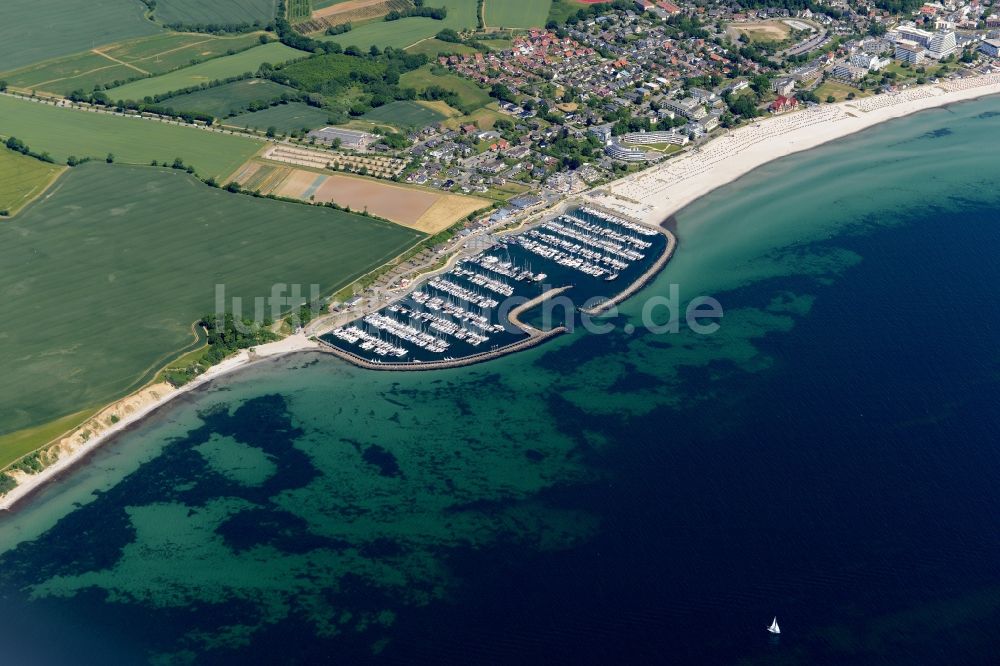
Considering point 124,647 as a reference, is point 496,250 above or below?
above

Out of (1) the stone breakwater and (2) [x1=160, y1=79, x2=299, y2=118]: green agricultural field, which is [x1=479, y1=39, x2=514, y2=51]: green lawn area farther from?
(1) the stone breakwater

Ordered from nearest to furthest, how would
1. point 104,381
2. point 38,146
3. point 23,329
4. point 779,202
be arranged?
point 104,381
point 23,329
point 779,202
point 38,146

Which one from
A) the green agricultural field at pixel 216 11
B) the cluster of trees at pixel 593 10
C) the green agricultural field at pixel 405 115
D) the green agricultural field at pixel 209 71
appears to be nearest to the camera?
the green agricultural field at pixel 405 115

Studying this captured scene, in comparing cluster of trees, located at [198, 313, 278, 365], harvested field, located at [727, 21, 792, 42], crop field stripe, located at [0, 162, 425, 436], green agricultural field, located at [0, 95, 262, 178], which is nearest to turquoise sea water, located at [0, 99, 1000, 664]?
cluster of trees, located at [198, 313, 278, 365]

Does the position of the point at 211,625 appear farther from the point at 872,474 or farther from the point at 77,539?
the point at 872,474

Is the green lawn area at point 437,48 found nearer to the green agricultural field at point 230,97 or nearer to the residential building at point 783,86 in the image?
the green agricultural field at point 230,97

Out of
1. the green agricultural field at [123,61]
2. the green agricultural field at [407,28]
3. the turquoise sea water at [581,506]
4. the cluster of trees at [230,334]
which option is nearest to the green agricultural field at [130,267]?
the cluster of trees at [230,334]

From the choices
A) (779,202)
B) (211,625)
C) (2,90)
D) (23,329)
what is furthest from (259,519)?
(2,90)
